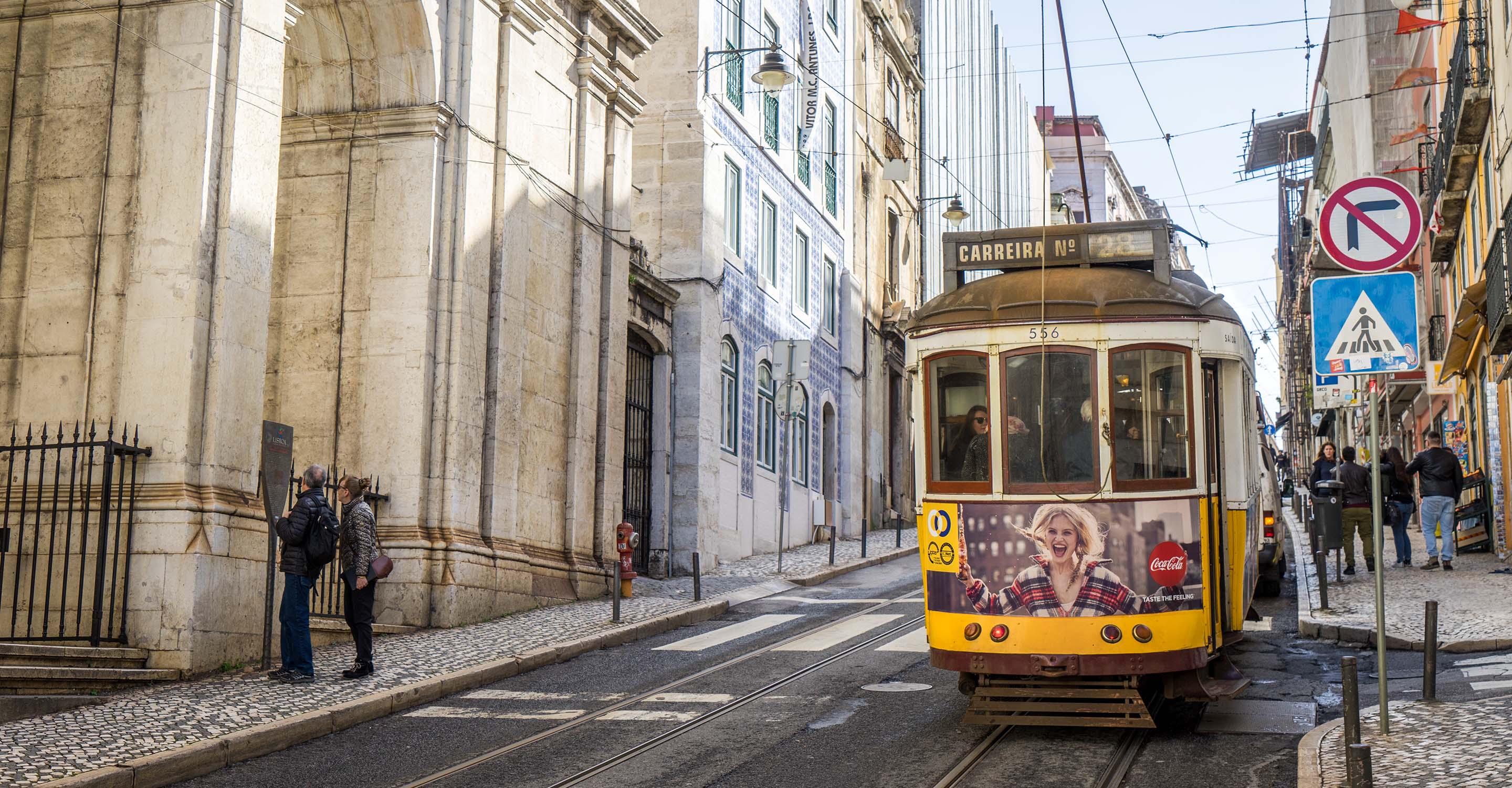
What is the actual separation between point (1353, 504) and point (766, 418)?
11738 mm

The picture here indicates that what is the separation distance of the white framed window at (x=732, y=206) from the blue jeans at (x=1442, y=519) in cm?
1200

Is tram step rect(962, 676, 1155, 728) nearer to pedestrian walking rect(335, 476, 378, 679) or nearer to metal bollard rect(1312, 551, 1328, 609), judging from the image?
pedestrian walking rect(335, 476, 378, 679)

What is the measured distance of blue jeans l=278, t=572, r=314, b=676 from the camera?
11.4 metres

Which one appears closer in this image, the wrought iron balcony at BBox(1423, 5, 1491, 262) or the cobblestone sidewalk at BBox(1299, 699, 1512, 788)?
the cobblestone sidewalk at BBox(1299, 699, 1512, 788)

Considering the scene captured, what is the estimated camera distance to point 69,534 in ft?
37.0

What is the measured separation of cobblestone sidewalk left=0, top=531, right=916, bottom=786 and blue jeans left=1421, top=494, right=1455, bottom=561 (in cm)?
900

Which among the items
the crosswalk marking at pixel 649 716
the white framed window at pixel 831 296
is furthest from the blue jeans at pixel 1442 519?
the white framed window at pixel 831 296

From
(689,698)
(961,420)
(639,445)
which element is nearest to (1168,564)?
(961,420)

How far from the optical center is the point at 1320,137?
2188 inches

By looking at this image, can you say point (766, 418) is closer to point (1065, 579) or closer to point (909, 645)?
point (909, 645)

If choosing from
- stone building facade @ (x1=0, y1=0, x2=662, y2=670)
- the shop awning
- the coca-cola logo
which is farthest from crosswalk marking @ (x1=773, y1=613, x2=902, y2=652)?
the shop awning

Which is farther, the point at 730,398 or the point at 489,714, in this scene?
the point at 730,398

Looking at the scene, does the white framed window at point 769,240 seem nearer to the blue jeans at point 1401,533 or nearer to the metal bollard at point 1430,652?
the blue jeans at point 1401,533

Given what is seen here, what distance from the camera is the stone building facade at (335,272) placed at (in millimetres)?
12109
